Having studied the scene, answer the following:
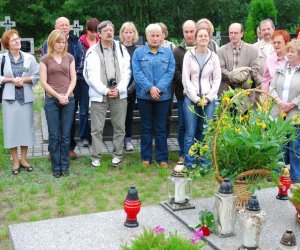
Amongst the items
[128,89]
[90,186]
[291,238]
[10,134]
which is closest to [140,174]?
[90,186]

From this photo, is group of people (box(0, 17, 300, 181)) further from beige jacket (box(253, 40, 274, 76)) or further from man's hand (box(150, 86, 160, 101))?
beige jacket (box(253, 40, 274, 76))

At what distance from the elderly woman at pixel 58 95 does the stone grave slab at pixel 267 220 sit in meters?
2.15

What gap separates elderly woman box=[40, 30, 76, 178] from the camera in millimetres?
6039

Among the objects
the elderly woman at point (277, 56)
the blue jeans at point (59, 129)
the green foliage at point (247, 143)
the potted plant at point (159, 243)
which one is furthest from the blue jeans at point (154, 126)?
the potted plant at point (159, 243)

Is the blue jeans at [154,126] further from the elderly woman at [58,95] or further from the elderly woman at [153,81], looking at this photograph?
the elderly woman at [58,95]

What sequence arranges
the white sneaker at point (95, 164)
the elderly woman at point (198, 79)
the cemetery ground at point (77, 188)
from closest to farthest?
the cemetery ground at point (77, 188), the elderly woman at point (198, 79), the white sneaker at point (95, 164)

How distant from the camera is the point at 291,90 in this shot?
5.75 meters

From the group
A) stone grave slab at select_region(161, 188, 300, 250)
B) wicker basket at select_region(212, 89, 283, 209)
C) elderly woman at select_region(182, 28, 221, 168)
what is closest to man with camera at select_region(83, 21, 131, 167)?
elderly woman at select_region(182, 28, 221, 168)

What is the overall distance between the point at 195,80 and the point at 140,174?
1.38 metres

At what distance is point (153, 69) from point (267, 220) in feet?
9.28

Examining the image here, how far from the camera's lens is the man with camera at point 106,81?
6.38m

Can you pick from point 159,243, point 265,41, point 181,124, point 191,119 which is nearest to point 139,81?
point 191,119

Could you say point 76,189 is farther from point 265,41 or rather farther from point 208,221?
point 265,41

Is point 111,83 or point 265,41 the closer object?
point 111,83
